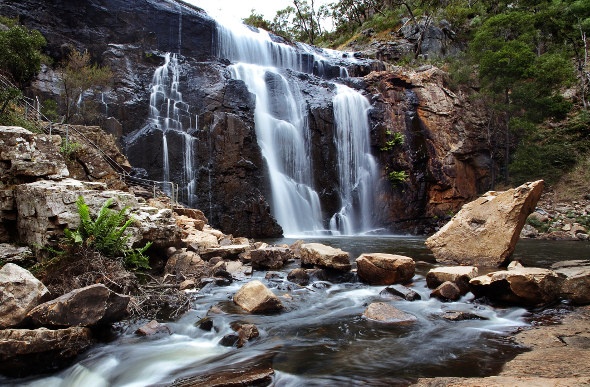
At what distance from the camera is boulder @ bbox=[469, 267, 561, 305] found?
20.2 ft

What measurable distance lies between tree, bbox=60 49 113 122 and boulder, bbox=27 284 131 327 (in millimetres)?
14563

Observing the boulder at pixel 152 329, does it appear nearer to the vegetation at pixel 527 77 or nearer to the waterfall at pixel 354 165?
the waterfall at pixel 354 165

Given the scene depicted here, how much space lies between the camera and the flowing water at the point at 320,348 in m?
4.16

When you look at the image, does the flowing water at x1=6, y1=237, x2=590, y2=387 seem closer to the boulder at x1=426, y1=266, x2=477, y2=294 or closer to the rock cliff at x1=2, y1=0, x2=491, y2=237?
the boulder at x1=426, y1=266, x2=477, y2=294

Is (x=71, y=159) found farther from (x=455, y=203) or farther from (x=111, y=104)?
(x=455, y=203)

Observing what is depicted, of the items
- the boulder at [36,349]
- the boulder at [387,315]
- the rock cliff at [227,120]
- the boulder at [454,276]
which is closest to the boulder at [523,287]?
the boulder at [454,276]

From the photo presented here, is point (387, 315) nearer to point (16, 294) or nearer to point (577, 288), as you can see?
point (577, 288)

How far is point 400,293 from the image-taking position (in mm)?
7047

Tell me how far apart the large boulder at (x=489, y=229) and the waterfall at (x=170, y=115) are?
1231cm

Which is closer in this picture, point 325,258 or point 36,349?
point 36,349

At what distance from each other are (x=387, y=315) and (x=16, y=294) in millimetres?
5061

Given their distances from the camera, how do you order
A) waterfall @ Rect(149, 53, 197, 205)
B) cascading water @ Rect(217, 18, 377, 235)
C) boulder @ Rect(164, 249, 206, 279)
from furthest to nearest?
cascading water @ Rect(217, 18, 377, 235), waterfall @ Rect(149, 53, 197, 205), boulder @ Rect(164, 249, 206, 279)

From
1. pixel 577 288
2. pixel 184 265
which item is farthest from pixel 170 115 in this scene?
pixel 577 288

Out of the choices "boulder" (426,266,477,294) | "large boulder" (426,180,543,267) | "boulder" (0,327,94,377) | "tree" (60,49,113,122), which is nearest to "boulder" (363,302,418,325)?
"boulder" (426,266,477,294)
